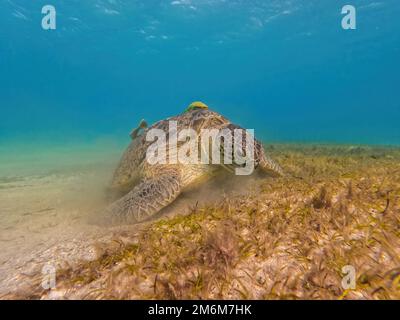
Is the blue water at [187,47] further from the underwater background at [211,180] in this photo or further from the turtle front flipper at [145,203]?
the turtle front flipper at [145,203]

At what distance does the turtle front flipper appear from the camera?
9.34ft

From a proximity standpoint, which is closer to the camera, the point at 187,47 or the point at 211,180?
the point at 211,180

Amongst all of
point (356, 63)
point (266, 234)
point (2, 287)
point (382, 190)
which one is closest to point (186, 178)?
point (266, 234)

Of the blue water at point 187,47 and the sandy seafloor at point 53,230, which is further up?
the blue water at point 187,47

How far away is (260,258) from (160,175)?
2441 mm

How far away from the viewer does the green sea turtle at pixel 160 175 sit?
2.93m

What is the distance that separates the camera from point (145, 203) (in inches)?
116

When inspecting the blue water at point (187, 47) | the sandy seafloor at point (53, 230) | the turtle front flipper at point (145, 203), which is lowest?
the sandy seafloor at point (53, 230)

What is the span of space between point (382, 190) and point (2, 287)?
4.08 m

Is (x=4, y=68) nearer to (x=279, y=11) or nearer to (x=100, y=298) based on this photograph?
(x=279, y=11)

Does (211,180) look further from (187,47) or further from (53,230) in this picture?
(187,47)

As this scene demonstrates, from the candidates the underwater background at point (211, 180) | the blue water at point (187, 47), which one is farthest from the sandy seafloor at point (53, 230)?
the blue water at point (187, 47)

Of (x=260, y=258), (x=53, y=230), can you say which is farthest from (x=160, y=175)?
(x=260, y=258)

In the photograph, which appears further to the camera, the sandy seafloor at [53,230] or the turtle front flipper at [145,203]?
the turtle front flipper at [145,203]
